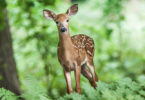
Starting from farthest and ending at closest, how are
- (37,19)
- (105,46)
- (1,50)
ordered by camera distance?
(105,46) → (1,50) → (37,19)

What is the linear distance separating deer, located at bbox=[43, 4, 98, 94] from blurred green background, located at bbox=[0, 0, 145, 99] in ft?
6.45

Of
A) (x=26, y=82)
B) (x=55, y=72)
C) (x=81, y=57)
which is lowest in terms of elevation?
(x=55, y=72)

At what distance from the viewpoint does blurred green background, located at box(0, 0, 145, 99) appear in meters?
5.25

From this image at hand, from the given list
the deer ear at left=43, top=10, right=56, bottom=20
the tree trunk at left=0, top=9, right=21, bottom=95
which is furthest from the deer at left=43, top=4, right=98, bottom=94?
the tree trunk at left=0, top=9, right=21, bottom=95

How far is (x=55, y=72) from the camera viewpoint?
5406 mm

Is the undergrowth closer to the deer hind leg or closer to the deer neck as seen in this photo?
the deer hind leg

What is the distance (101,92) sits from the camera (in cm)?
268

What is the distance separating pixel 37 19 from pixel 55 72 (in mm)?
854

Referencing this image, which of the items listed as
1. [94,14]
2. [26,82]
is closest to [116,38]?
[94,14]

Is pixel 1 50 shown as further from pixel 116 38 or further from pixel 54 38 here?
pixel 116 38

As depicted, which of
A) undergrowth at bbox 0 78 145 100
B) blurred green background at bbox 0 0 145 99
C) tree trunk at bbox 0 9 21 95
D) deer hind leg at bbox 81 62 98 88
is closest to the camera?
undergrowth at bbox 0 78 145 100

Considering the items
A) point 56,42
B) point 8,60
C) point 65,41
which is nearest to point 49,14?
→ point 65,41

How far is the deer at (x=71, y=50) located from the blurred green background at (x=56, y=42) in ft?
6.45

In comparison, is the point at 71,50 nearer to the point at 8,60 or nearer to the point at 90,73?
the point at 90,73
